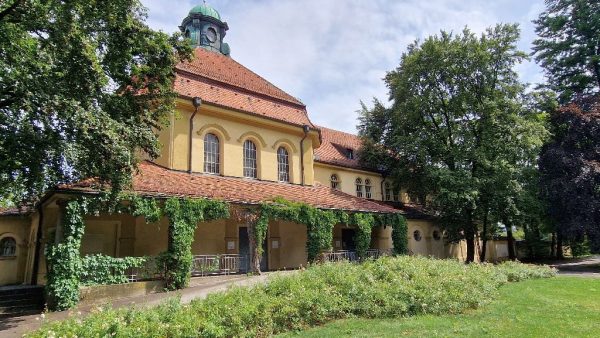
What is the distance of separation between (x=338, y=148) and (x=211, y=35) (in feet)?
39.6

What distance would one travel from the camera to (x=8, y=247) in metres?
19.3

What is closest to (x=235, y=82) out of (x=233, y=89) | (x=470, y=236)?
(x=233, y=89)

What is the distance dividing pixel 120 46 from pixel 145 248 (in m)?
8.27

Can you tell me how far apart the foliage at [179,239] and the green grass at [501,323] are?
7095 mm

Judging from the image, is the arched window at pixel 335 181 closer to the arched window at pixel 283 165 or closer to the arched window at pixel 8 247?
the arched window at pixel 283 165

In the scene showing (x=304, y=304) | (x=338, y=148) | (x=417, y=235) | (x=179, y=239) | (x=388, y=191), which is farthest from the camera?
(x=388, y=191)

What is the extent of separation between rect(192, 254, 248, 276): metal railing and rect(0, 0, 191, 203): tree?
17.5ft

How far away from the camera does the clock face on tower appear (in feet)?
85.5

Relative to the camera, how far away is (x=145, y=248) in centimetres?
1645

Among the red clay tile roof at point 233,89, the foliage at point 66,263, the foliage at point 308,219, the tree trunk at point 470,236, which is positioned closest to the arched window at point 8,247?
the foliage at point 66,263

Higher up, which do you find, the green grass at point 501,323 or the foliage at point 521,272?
the foliage at point 521,272

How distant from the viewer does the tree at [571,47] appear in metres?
29.1

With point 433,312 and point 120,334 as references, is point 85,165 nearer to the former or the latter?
point 120,334

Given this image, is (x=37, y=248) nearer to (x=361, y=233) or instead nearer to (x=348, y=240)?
(x=361, y=233)
